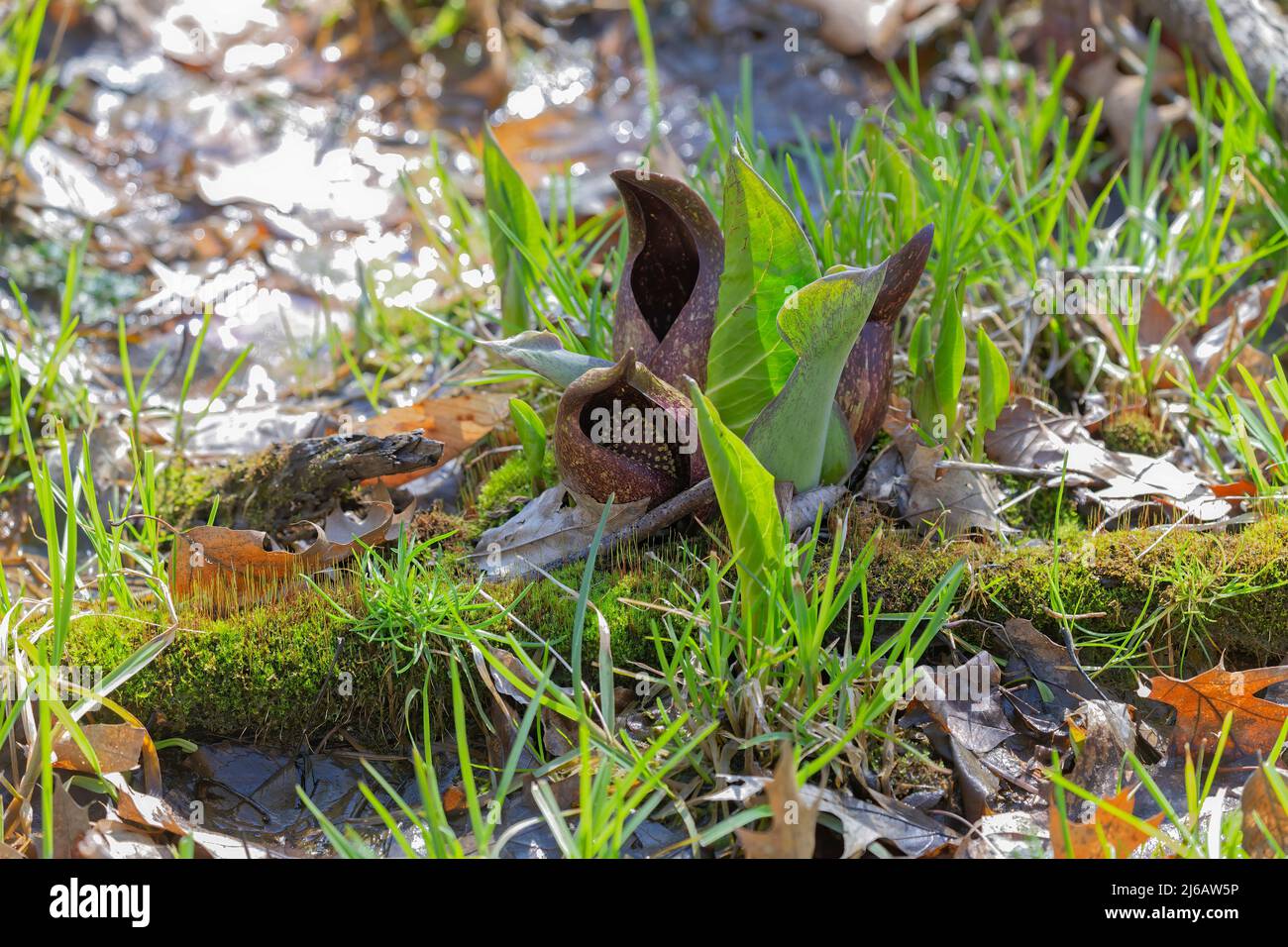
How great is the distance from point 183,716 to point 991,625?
1441mm

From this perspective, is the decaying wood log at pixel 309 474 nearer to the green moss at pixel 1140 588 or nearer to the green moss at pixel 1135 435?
the green moss at pixel 1140 588

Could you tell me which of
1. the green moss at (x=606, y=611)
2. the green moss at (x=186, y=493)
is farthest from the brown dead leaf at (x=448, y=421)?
the green moss at (x=606, y=611)

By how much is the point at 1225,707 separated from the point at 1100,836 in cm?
49

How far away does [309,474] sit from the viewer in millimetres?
2291

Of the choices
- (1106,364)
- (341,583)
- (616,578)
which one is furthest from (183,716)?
(1106,364)

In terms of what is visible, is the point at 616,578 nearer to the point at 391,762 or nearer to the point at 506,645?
the point at 506,645

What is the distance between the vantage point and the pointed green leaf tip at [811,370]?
5.71 ft

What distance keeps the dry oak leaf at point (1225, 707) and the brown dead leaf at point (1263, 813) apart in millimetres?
215

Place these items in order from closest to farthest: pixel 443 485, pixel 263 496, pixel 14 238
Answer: pixel 263 496 → pixel 443 485 → pixel 14 238

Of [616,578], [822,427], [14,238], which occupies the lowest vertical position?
[616,578]

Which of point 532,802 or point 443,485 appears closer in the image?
point 532,802

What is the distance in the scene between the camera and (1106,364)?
261 cm

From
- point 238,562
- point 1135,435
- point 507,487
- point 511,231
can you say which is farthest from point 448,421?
point 1135,435

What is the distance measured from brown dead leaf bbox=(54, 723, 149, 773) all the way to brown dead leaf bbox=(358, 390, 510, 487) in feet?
2.73
